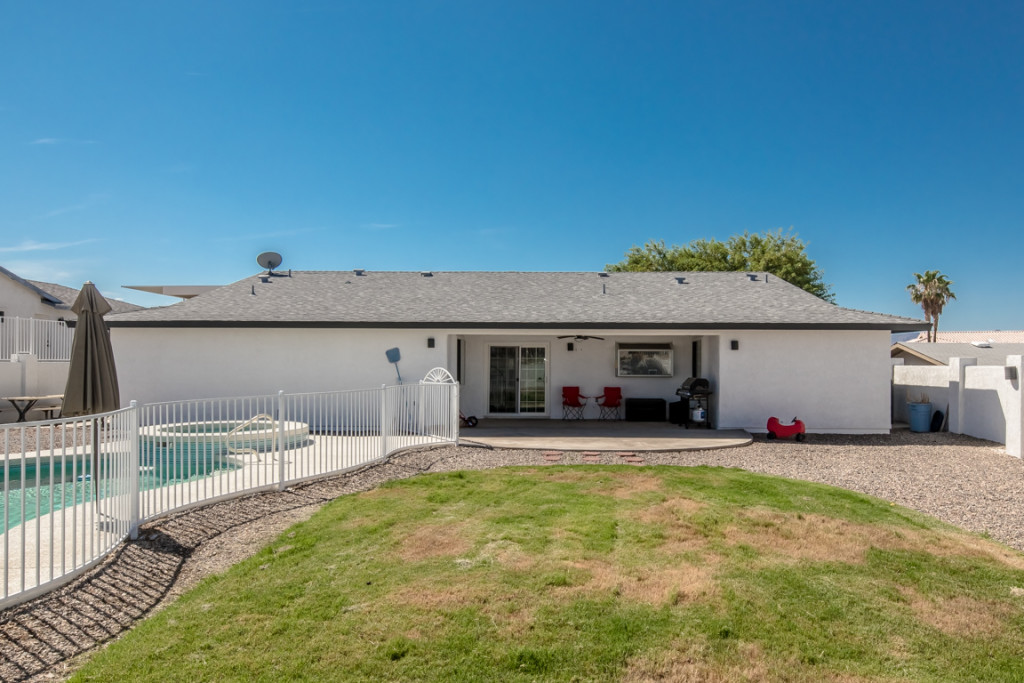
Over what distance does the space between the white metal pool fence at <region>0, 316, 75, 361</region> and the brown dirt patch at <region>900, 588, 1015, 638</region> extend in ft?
64.6

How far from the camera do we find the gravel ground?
12.0ft

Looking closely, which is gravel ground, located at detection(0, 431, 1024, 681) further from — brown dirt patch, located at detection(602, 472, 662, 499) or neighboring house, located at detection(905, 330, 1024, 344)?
neighboring house, located at detection(905, 330, 1024, 344)

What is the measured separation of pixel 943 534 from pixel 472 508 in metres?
5.33

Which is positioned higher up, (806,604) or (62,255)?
(62,255)

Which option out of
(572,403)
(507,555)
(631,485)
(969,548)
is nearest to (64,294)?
(572,403)

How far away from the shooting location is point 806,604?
3.99 meters

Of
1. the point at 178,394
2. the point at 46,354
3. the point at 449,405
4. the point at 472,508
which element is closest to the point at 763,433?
the point at 449,405

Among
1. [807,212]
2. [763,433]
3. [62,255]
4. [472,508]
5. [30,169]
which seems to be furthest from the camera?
[807,212]

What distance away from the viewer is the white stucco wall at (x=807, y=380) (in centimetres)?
1309

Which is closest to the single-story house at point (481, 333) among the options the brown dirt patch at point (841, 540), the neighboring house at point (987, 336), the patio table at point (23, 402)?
the patio table at point (23, 402)

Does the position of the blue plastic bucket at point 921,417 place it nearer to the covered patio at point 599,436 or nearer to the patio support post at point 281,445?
the covered patio at point 599,436

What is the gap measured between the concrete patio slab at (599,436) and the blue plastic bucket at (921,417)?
5.39m

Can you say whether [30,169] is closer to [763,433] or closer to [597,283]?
[597,283]

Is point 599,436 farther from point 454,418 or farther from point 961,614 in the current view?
point 961,614
